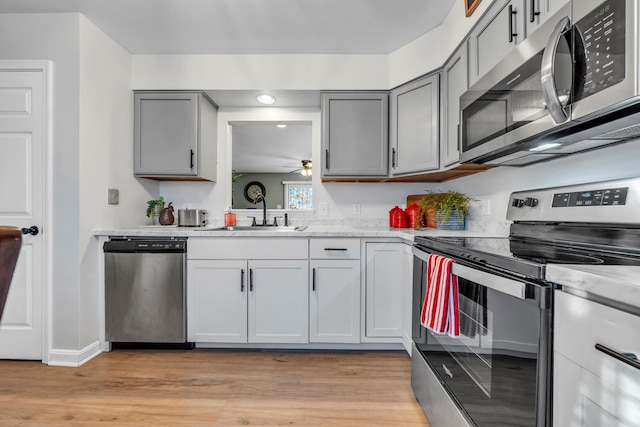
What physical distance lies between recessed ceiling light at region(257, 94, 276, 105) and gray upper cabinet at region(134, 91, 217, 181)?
0.49 m

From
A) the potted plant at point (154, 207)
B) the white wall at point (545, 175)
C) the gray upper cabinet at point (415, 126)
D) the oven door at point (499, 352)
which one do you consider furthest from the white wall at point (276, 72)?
the oven door at point (499, 352)

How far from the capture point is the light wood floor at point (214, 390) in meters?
1.64

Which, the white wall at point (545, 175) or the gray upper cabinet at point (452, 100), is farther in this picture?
the gray upper cabinet at point (452, 100)

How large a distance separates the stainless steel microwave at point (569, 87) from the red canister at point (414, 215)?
123 centimetres

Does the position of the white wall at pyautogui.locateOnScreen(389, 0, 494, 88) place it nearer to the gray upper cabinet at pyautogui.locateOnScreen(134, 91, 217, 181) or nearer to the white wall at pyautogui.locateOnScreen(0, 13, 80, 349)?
the gray upper cabinet at pyautogui.locateOnScreen(134, 91, 217, 181)

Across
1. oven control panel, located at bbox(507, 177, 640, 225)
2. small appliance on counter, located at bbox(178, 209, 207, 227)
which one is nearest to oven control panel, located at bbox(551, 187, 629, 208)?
oven control panel, located at bbox(507, 177, 640, 225)

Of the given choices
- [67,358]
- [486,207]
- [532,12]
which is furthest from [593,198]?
[67,358]

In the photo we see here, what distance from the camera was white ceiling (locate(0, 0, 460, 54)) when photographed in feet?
7.00

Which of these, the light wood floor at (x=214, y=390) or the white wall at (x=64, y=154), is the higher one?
the white wall at (x=64, y=154)

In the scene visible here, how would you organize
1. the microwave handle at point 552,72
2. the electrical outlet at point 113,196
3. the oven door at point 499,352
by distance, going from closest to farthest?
1. the oven door at point 499,352
2. the microwave handle at point 552,72
3. the electrical outlet at point 113,196

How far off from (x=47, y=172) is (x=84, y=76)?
2.23 ft

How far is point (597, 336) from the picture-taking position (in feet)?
2.17

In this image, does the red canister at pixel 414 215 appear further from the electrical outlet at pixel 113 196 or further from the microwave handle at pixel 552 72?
the electrical outlet at pixel 113 196

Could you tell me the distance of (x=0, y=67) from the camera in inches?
86.7
